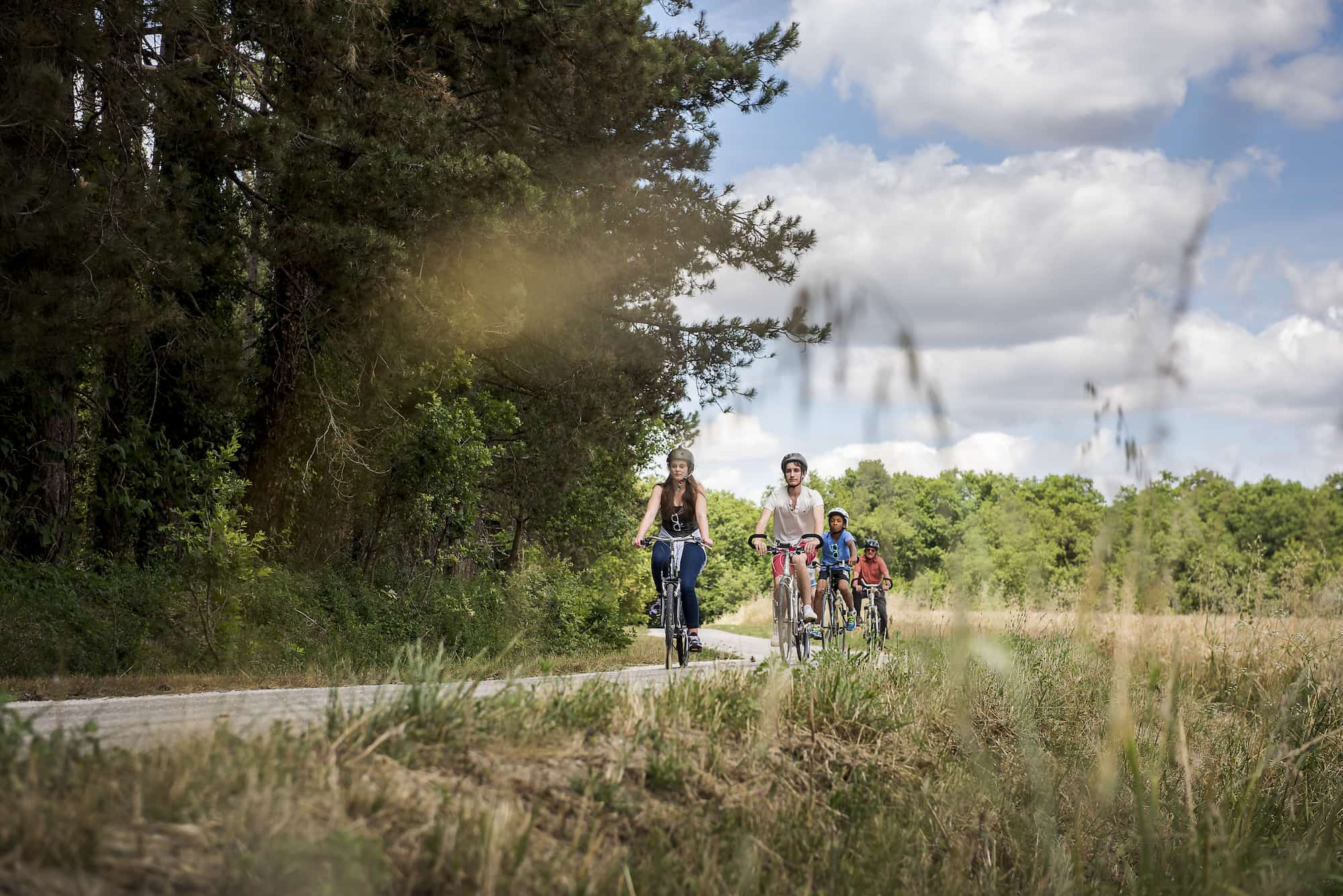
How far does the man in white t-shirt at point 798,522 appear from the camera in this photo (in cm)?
1177

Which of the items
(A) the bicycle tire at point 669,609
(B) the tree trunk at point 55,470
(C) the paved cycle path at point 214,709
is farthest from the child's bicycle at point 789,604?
(B) the tree trunk at point 55,470

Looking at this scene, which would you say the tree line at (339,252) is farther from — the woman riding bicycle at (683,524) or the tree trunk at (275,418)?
the woman riding bicycle at (683,524)

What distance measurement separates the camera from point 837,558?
40.2 feet

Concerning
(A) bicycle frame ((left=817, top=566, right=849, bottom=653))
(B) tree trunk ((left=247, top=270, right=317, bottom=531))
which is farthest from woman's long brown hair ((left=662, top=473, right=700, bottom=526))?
(B) tree trunk ((left=247, top=270, right=317, bottom=531))

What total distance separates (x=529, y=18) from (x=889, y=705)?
1137 cm

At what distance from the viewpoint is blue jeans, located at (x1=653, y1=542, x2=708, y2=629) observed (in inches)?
454

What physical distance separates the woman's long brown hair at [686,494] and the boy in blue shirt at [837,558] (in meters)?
1.55

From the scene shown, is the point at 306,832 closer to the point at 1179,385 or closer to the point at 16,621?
the point at 1179,385

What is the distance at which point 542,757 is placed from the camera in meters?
4.64

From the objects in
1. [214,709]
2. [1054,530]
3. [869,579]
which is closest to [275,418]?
[869,579]

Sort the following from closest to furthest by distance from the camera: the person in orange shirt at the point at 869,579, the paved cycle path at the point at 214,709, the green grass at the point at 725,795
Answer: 1. the green grass at the point at 725,795
2. the paved cycle path at the point at 214,709
3. the person in orange shirt at the point at 869,579

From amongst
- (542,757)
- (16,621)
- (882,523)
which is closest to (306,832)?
(542,757)

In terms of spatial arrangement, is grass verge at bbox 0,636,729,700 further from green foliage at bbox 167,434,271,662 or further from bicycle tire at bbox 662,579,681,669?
bicycle tire at bbox 662,579,681,669

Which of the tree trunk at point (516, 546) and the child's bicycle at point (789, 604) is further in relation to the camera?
the tree trunk at point (516, 546)
